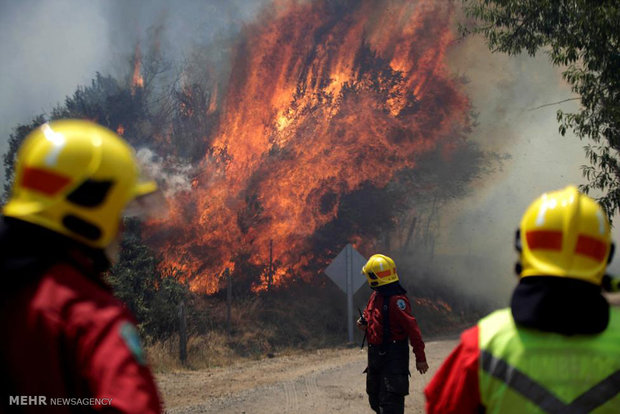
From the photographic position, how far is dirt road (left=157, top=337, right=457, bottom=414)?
368 inches

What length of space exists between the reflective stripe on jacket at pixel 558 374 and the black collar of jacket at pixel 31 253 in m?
1.36

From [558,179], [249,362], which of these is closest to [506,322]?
[249,362]

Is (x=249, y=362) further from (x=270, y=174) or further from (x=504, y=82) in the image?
(x=504, y=82)

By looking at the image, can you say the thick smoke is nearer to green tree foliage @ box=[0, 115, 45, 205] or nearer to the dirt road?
green tree foliage @ box=[0, 115, 45, 205]

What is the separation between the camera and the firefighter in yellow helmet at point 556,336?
2145 millimetres

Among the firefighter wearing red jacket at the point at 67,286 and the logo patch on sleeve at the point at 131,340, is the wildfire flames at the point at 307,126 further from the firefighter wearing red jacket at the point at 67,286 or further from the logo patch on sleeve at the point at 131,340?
Result: the logo patch on sleeve at the point at 131,340

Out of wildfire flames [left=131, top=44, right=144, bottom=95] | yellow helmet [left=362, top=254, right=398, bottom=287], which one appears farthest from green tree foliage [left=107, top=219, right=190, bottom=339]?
wildfire flames [left=131, top=44, right=144, bottom=95]

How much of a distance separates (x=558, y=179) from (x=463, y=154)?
18.0 feet

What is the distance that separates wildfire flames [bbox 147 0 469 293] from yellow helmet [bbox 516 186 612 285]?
56.1 feet

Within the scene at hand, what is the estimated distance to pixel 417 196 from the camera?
26016mm

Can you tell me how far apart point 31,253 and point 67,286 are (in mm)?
142

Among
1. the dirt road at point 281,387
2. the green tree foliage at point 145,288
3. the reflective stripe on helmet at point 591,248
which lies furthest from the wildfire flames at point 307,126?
the reflective stripe on helmet at point 591,248

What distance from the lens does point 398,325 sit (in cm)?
694

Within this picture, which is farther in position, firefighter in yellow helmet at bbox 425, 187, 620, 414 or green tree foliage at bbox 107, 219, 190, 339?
green tree foliage at bbox 107, 219, 190, 339
